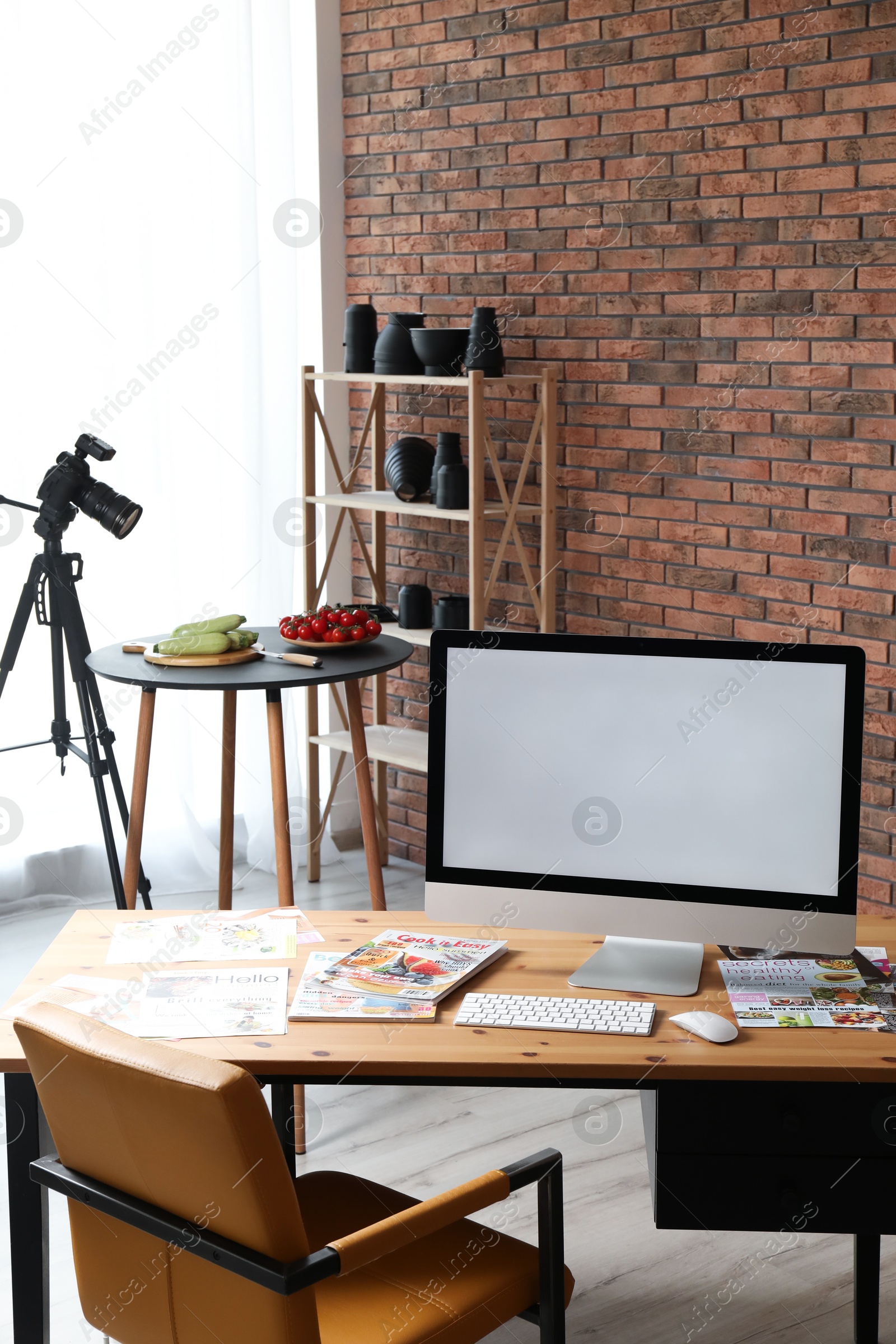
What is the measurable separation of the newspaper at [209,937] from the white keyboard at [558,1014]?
0.34 m

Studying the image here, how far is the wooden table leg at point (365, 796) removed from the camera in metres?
3.13

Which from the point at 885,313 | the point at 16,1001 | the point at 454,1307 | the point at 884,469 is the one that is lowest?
the point at 454,1307

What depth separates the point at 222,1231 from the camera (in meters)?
1.38

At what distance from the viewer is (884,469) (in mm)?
3145

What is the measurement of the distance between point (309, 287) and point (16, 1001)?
3.29 m

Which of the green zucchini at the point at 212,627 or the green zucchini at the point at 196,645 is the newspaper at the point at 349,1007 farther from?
the green zucchini at the point at 212,627

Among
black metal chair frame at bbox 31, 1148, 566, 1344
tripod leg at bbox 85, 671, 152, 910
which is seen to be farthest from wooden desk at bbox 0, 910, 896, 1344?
tripod leg at bbox 85, 671, 152, 910

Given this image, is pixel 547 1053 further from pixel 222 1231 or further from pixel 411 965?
pixel 222 1231

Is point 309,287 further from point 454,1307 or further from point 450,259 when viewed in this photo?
point 454,1307

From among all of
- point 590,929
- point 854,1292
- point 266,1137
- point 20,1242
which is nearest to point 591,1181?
point 854,1292

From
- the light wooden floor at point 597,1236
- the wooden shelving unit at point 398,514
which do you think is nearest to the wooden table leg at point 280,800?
the light wooden floor at point 597,1236

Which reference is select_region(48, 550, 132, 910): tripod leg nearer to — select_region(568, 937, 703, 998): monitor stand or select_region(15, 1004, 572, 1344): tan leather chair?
select_region(568, 937, 703, 998): monitor stand

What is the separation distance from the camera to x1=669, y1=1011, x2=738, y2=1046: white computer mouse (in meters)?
1.65

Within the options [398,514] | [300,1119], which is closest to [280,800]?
[300,1119]
